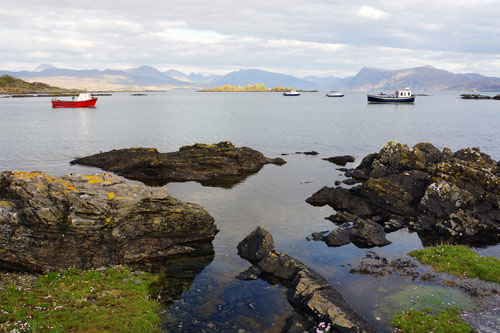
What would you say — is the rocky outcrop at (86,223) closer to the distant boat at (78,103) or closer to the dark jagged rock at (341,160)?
the dark jagged rock at (341,160)

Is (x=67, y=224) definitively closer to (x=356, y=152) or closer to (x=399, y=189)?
(x=399, y=189)

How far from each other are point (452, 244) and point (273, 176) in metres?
23.9

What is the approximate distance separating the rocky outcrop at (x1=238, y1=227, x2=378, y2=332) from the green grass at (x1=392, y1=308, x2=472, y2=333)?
5.81 feet

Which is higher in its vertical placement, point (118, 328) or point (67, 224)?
point (67, 224)

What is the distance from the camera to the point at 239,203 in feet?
115

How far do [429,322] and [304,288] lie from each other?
5965 mm

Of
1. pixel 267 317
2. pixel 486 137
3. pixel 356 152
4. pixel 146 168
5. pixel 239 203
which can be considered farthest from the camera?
pixel 486 137

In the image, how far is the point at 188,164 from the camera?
1863 inches

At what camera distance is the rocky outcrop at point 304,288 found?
1576 cm

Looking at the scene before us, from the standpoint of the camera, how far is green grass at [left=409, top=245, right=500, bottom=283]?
68.4ft

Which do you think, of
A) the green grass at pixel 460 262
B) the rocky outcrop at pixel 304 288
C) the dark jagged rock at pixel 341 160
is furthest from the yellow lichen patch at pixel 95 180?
the dark jagged rock at pixel 341 160

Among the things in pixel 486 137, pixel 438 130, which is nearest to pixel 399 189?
pixel 486 137

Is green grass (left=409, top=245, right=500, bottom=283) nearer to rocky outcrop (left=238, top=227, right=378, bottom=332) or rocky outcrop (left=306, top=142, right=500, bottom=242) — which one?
rocky outcrop (left=306, top=142, right=500, bottom=242)

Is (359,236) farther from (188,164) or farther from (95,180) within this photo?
(188,164)
